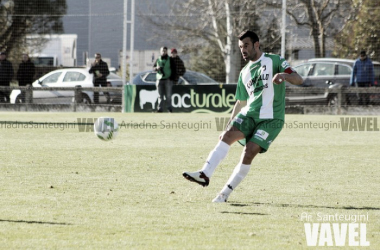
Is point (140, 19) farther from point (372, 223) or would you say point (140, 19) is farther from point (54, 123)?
point (372, 223)

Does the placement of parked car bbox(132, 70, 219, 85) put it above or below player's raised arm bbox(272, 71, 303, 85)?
below

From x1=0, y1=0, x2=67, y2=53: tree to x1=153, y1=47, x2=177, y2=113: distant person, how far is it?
7.18m

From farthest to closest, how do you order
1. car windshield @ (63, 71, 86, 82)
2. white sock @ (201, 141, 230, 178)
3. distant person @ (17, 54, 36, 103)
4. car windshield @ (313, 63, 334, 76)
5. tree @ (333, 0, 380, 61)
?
tree @ (333, 0, 380, 61), distant person @ (17, 54, 36, 103), car windshield @ (63, 71, 86, 82), car windshield @ (313, 63, 334, 76), white sock @ (201, 141, 230, 178)

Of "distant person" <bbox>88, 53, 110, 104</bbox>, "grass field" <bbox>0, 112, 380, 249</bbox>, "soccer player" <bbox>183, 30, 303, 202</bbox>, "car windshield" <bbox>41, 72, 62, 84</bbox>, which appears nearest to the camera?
"grass field" <bbox>0, 112, 380, 249</bbox>

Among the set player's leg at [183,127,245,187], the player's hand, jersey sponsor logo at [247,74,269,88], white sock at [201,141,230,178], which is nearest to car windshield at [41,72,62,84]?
jersey sponsor logo at [247,74,269,88]

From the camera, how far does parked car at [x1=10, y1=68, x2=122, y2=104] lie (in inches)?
956

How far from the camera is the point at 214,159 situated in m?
6.96

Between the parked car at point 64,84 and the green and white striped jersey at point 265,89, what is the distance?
16.5 meters

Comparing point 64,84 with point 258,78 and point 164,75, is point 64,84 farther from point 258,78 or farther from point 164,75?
point 258,78

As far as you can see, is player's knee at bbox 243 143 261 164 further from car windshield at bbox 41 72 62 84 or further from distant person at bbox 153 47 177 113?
car windshield at bbox 41 72 62 84

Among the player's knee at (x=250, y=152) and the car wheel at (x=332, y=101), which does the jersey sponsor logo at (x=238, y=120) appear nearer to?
the player's knee at (x=250, y=152)

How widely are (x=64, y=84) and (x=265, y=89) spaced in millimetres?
18594

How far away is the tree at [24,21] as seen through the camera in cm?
2889

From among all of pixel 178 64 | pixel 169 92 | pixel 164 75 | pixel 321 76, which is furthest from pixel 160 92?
pixel 321 76
